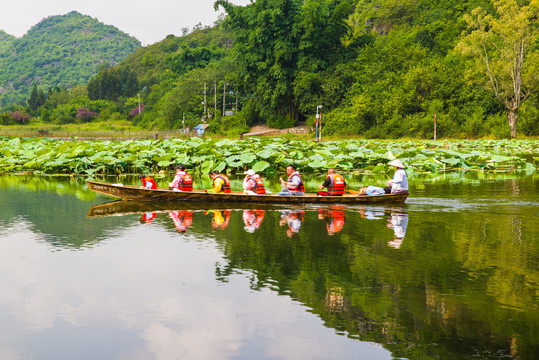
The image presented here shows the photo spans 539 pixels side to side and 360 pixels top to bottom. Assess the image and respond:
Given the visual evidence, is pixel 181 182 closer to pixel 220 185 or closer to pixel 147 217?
pixel 220 185

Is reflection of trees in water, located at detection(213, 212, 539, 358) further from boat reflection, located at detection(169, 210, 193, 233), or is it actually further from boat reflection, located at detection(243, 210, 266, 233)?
boat reflection, located at detection(169, 210, 193, 233)

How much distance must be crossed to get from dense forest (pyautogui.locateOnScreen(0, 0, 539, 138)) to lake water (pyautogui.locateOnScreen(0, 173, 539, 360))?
107ft

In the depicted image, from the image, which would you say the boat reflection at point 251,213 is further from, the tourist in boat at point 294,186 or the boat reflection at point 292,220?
the tourist in boat at point 294,186

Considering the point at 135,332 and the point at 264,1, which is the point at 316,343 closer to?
the point at 135,332

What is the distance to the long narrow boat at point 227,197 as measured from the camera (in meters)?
12.1

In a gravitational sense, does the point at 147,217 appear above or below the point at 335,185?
below

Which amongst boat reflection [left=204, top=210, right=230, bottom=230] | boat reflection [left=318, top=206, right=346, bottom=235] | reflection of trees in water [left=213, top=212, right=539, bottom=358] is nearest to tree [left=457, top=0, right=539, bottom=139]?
boat reflection [left=318, top=206, right=346, bottom=235]

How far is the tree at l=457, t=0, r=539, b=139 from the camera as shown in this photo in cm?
3812

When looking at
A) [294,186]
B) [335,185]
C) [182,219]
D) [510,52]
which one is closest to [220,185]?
[294,186]

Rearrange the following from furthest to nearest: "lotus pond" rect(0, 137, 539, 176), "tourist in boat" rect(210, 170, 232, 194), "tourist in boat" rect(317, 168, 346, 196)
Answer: "lotus pond" rect(0, 137, 539, 176) → "tourist in boat" rect(210, 170, 232, 194) → "tourist in boat" rect(317, 168, 346, 196)

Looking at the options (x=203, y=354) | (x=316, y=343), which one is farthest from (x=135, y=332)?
(x=316, y=343)

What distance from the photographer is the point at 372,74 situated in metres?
50.4

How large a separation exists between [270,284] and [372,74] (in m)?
46.4

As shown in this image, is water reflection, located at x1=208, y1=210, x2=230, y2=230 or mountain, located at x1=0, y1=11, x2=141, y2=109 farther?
mountain, located at x1=0, y1=11, x2=141, y2=109
